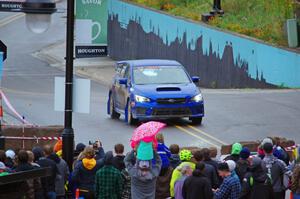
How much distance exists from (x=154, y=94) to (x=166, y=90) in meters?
0.46

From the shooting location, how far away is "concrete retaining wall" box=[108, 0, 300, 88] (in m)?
37.2

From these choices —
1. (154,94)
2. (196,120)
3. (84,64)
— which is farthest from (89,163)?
(84,64)

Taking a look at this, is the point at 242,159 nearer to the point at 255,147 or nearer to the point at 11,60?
the point at 255,147

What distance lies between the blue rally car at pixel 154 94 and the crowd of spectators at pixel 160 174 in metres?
10.3

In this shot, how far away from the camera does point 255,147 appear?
1769cm

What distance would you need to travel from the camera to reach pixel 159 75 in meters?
26.9

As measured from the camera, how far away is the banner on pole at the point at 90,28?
15.2 meters

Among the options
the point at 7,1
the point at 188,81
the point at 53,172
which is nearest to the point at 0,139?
the point at 53,172

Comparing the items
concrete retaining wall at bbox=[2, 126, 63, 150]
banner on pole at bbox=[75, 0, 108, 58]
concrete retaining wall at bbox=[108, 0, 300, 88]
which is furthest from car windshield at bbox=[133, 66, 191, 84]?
banner on pole at bbox=[75, 0, 108, 58]

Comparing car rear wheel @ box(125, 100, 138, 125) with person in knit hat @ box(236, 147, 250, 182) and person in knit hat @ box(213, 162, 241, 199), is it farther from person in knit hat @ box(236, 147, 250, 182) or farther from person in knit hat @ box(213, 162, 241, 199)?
person in knit hat @ box(213, 162, 241, 199)

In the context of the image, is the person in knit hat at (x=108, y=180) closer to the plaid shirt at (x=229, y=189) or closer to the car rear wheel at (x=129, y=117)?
the plaid shirt at (x=229, y=189)

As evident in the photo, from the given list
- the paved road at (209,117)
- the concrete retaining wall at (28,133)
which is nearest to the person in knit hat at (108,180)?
the concrete retaining wall at (28,133)

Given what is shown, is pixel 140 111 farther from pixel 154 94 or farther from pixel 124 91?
pixel 124 91

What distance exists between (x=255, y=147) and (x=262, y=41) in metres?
21.1
